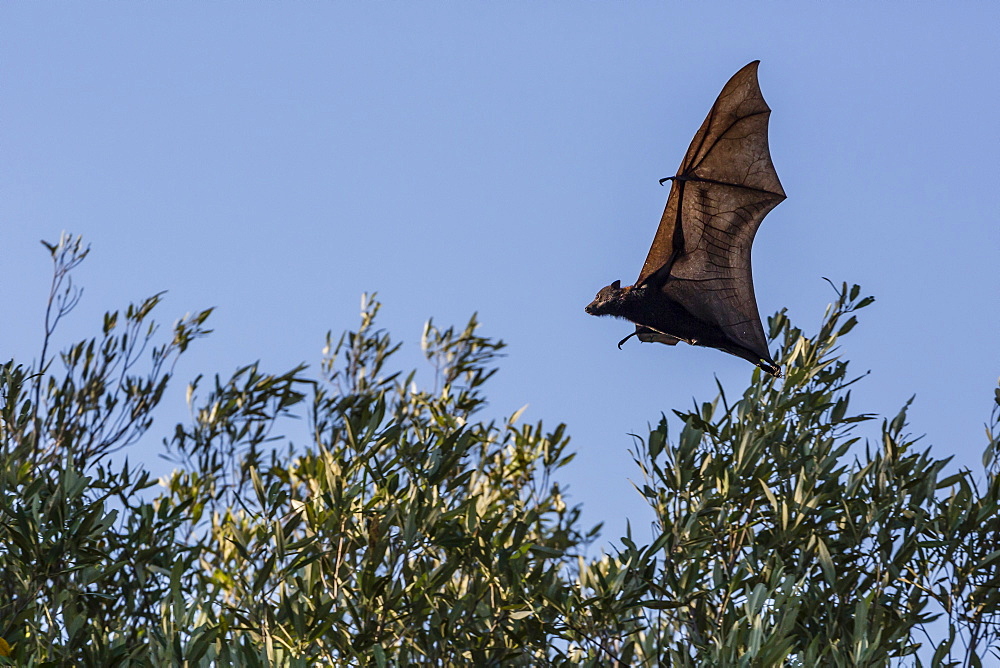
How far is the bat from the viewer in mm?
5586

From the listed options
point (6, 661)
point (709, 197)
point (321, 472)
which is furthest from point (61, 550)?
point (709, 197)

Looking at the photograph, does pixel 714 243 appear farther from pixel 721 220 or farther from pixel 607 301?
pixel 607 301

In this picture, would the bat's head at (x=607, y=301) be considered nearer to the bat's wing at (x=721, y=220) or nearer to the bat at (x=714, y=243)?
the bat at (x=714, y=243)

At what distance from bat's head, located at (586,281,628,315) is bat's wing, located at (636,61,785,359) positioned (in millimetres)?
153

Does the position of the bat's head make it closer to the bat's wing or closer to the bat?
the bat

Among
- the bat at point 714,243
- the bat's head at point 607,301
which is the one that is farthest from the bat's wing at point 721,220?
the bat's head at point 607,301

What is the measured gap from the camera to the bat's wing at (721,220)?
5609 millimetres

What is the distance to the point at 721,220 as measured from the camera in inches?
232

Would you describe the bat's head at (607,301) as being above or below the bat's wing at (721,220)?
below

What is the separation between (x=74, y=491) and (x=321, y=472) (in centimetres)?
141

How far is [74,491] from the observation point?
5691mm

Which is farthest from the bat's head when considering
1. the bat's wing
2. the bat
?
the bat's wing

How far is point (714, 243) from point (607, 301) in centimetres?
79

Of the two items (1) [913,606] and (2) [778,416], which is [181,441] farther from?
(1) [913,606]
